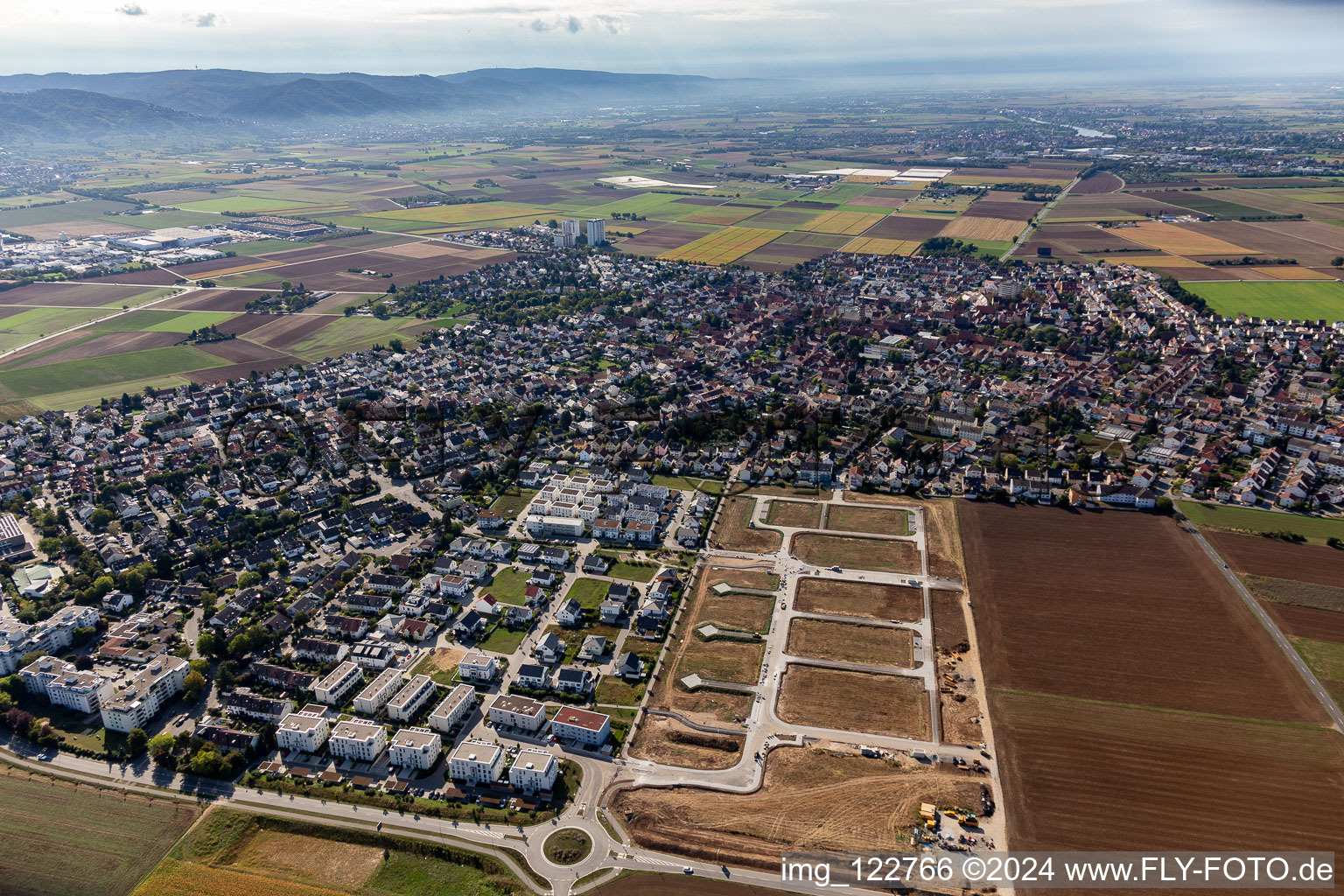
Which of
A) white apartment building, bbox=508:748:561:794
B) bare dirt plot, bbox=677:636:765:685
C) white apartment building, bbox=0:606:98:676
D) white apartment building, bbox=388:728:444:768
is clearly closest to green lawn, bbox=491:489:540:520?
bare dirt plot, bbox=677:636:765:685

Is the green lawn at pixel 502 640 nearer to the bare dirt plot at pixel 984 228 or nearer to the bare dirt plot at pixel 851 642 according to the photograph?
the bare dirt plot at pixel 851 642

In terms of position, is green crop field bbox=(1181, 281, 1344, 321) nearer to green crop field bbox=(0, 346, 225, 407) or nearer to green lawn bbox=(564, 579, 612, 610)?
green lawn bbox=(564, 579, 612, 610)

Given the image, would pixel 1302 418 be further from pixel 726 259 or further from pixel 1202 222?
pixel 1202 222

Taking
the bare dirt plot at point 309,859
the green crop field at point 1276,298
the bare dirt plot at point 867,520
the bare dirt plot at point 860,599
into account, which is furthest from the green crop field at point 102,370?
the green crop field at point 1276,298

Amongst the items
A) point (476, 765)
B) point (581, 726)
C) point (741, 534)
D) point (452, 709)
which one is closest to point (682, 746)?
point (581, 726)

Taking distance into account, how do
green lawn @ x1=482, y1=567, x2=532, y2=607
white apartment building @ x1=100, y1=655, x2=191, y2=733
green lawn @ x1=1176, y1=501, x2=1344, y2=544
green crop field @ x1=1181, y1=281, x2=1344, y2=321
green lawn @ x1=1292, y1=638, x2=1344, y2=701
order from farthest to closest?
1. green crop field @ x1=1181, y1=281, x2=1344, y2=321
2. green lawn @ x1=1176, y1=501, x2=1344, y2=544
3. green lawn @ x1=482, y1=567, x2=532, y2=607
4. green lawn @ x1=1292, y1=638, x2=1344, y2=701
5. white apartment building @ x1=100, y1=655, x2=191, y2=733

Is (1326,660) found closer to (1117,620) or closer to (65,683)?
(1117,620)

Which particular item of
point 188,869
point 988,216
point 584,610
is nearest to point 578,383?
point 584,610

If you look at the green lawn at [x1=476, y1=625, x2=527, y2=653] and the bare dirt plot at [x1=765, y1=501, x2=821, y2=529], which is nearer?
the green lawn at [x1=476, y1=625, x2=527, y2=653]
